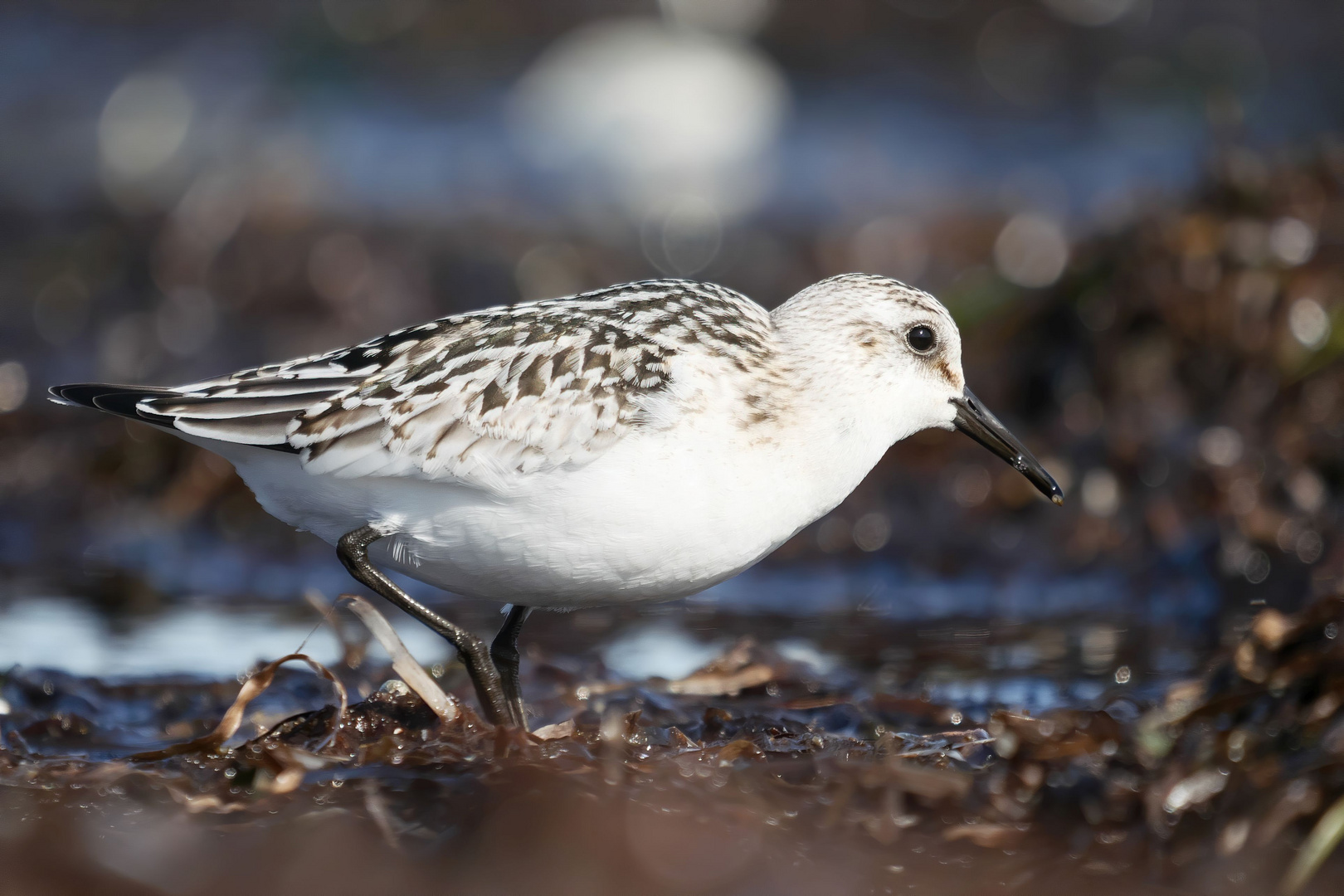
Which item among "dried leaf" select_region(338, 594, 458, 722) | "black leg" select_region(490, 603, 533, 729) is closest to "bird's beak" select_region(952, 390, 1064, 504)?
"black leg" select_region(490, 603, 533, 729)

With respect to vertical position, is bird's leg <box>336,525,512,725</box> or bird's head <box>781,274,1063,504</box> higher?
bird's head <box>781,274,1063,504</box>

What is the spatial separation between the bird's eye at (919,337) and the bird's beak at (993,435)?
0.21 m

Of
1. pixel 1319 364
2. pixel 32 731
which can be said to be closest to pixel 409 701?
pixel 32 731

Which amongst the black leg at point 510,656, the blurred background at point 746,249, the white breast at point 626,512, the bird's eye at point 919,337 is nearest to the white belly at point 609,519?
the white breast at point 626,512

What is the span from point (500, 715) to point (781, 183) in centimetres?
960

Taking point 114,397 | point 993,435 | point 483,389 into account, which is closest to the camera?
point 483,389

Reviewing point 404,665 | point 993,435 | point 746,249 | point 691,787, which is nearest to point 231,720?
point 404,665

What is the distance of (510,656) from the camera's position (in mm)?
4043

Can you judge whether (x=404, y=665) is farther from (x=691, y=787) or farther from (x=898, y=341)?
(x=898, y=341)

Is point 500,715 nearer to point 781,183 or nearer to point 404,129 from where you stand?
point 781,183

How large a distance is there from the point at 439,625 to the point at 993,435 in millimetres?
1651

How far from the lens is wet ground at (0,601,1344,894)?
284 cm

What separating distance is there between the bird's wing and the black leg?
65 centimetres

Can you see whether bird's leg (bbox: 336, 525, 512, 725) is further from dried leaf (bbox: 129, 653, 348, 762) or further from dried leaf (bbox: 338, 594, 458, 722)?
dried leaf (bbox: 129, 653, 348, 762)
